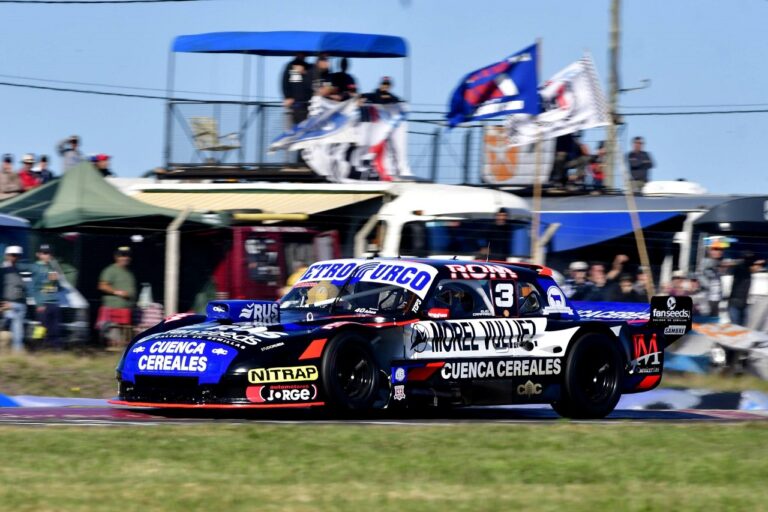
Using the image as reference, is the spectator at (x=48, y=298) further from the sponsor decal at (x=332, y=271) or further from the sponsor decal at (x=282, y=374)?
the sponsor decal at (x=282, y=374)

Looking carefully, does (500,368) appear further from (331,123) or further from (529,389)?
(331,123)

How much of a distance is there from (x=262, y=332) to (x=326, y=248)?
20.9ft

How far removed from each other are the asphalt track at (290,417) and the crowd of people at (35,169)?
314 inches

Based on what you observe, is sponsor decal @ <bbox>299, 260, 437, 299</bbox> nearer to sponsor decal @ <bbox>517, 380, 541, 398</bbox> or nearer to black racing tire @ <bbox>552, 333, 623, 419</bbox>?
sponsor decal @ <bbox>517, 380, 541, 398</bbox>

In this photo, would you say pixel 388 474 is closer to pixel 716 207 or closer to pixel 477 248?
pixel 477 248

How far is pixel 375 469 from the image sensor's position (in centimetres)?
690

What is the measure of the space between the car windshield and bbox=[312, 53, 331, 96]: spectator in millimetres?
8633

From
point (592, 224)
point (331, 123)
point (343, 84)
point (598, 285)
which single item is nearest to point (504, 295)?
point (598, 285)

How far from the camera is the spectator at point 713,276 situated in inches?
599

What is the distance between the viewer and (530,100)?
1788cm

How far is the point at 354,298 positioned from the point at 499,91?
8.30 meters

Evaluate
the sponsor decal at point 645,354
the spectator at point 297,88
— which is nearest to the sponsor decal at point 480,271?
the sponsor decal at point 645,354

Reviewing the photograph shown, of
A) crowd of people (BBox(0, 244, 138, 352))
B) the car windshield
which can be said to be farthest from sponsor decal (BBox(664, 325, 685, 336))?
crowd of people (BBox(0, 244, 138, 352))

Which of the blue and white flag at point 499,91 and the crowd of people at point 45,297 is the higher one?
the blue and white flag at point 499,91
